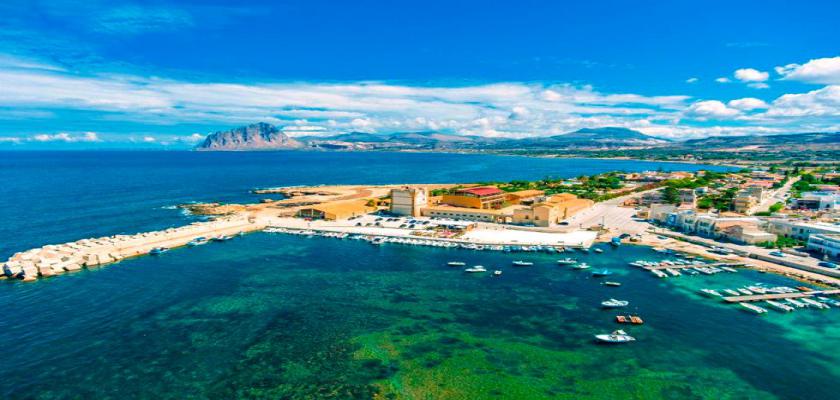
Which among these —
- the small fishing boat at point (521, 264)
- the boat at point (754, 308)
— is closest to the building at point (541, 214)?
the small fishing boat at point (521, 264)

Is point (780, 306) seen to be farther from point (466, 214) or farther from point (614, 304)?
point (466, 214)

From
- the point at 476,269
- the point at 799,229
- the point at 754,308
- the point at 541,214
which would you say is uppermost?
the point at 541,214

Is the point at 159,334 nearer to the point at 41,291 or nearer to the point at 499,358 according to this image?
the point at 41,291

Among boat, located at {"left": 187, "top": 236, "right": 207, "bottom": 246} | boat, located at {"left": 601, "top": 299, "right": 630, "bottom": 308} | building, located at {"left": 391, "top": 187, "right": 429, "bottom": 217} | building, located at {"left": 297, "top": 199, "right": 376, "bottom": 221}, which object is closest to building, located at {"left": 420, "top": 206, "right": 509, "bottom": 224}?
building, located at {"left": 391, "top": 187, "right": 429, "bottom": 217}

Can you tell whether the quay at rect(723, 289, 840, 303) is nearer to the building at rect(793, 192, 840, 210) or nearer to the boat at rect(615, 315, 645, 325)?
the boat at rect(615, 315, 645, 325)

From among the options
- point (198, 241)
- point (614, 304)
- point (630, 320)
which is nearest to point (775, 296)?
point (614, 304)

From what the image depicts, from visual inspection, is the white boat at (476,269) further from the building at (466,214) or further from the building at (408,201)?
the building at (408,201)

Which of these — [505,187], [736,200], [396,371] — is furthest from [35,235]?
[736,200]
